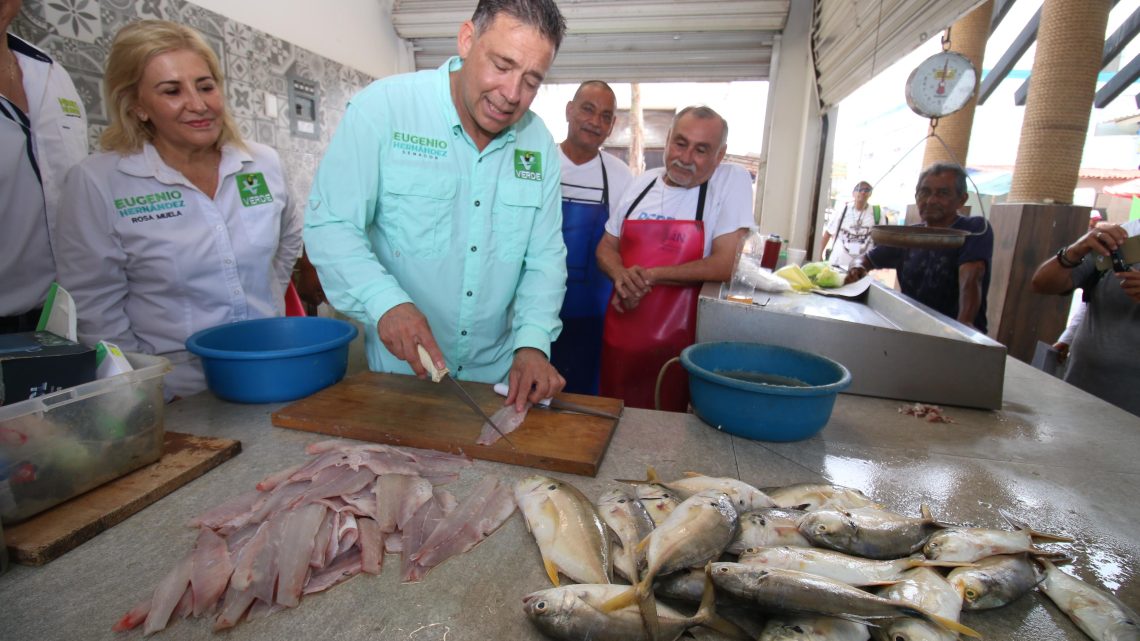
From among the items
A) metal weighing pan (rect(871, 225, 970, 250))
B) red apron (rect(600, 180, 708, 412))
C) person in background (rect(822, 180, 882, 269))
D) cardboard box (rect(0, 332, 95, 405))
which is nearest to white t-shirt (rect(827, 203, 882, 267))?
person in background (rect(822, 180, 882, 269))

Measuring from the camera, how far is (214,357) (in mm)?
1708

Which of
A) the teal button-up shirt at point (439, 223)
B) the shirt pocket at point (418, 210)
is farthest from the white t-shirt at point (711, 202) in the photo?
the shirt pocket at point (418, 210)

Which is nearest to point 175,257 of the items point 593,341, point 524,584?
point 524,584

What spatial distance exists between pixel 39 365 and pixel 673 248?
9.23 ft

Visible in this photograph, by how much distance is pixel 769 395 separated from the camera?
163cm

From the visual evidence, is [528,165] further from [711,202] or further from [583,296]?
[583,296]

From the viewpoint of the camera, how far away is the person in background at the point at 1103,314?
2.78m

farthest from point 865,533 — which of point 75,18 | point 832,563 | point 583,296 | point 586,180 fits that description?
point 75,18

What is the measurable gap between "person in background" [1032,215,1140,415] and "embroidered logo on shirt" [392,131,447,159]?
11.1 feet

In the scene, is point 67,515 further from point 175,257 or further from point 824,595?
point 824,595

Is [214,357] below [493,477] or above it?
above

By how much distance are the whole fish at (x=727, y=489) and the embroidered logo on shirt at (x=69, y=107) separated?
296 centimetres

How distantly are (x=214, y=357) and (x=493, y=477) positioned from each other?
1064 millimetres

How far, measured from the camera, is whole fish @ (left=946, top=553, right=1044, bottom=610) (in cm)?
104
